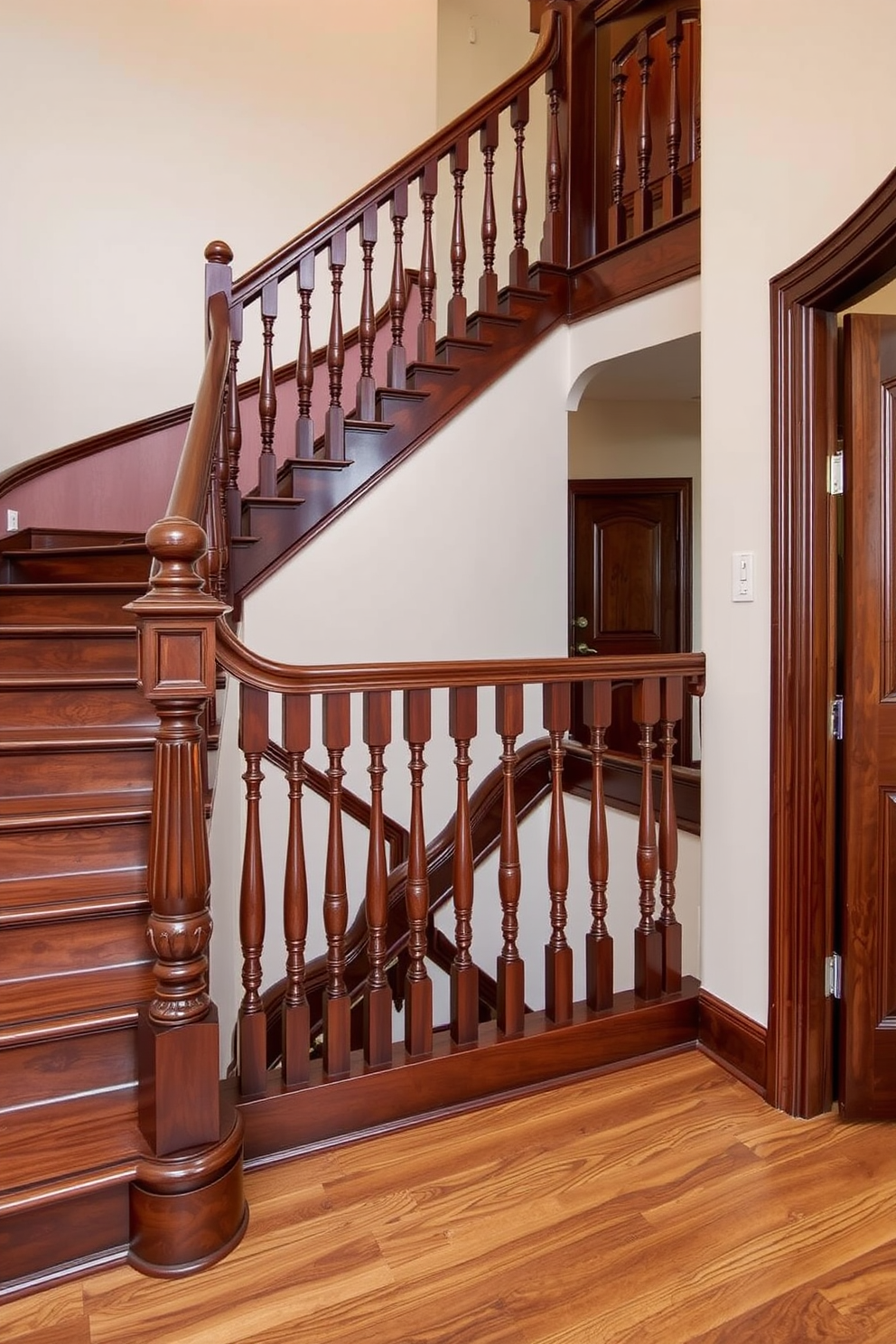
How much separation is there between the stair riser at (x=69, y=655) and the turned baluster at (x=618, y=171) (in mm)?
2519

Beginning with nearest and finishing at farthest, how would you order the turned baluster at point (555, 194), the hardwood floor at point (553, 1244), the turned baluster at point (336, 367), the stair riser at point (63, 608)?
the hardwood floor at point (553, 1244) < the stair riser at point (63, 608) < the turned baluster at point (336, 367) < the turned baluster at point (555, 194)

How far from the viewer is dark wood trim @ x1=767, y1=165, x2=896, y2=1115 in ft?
5.99

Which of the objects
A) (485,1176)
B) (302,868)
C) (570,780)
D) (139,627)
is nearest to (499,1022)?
(485,1176)

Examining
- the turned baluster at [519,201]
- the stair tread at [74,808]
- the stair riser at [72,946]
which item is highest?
the turned baluster at [519,201]

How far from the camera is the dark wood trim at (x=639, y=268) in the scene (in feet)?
10.0

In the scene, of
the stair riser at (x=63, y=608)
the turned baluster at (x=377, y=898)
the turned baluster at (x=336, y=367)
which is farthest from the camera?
the turned baluster at (x=336, y=367)

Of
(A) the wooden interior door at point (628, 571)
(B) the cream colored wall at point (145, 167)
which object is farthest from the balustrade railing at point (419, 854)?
(A) the wooden interior door at point (628, 571)

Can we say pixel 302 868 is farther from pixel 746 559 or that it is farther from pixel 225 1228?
pixel 746 559

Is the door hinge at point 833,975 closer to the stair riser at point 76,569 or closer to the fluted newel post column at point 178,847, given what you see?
the fluted newel post column at point 178,847

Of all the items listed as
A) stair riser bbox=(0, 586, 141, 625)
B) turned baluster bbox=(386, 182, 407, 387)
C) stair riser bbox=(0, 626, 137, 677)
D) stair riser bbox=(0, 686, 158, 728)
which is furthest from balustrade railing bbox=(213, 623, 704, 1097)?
turned baluster bbox=(386, 182, 407, 387)

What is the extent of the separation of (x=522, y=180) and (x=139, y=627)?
2.90 metres

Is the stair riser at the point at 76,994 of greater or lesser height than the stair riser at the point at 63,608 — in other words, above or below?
below

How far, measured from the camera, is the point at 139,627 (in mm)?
1383

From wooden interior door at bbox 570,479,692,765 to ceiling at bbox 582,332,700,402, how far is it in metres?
0.65
